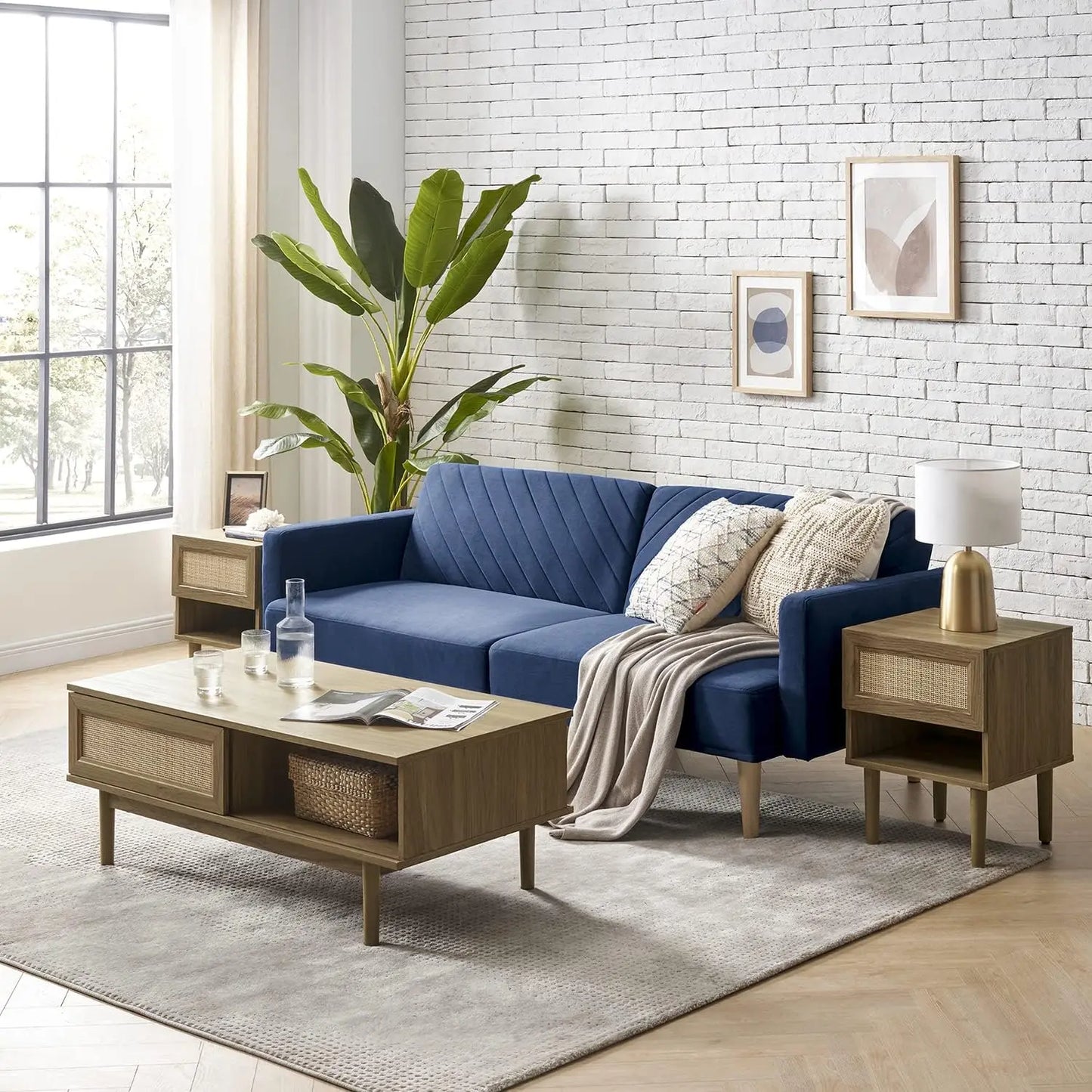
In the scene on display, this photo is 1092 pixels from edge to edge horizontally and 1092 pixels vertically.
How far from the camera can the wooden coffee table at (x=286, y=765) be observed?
3.98 m

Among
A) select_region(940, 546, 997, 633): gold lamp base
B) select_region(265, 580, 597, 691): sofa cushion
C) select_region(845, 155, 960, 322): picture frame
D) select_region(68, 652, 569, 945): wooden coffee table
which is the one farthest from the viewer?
select_region(845, 155, 960, 322): picture frame

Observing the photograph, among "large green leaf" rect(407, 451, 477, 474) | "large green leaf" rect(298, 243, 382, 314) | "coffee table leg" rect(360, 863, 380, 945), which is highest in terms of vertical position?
"large green leaf" rect(298, 243, 382, 314)

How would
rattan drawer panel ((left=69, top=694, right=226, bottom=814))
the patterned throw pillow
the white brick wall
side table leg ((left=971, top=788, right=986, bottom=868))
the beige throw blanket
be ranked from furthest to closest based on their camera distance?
the white brick wall
the patterned throw pillow
the beige throw blanket
side table leg ((left=971, top=788, right=986, bottom=868))
rattan drawer panel ((left=69, top=694, right=226, bottom=814))

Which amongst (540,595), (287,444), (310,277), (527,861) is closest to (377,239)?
(310,277)

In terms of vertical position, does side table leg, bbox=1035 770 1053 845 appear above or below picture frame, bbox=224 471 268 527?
below

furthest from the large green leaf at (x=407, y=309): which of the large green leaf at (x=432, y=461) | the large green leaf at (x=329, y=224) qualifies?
the large green leaf at (x=432, y=461)

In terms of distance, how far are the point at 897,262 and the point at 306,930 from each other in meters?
3.42

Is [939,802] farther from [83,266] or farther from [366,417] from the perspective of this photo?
[83,266]

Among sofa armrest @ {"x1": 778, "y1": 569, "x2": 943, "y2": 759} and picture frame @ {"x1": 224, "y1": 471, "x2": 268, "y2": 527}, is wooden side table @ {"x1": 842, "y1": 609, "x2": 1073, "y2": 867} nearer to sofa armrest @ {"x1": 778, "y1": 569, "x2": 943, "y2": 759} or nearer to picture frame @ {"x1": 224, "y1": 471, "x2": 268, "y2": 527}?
sofa armrest @ {"x1": 778, "y1": 569, "x2": 943, "y2": 759}

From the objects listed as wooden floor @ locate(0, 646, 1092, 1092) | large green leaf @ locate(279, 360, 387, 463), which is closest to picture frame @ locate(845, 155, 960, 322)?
large green leaf @ locate(279, 360, 387, 463)

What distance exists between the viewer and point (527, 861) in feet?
14.3

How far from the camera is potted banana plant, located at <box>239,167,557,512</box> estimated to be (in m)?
6.99

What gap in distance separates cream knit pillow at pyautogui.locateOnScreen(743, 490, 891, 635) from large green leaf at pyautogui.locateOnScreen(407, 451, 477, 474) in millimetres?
1781

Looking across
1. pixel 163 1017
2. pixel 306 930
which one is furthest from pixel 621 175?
pixel 163 1017
